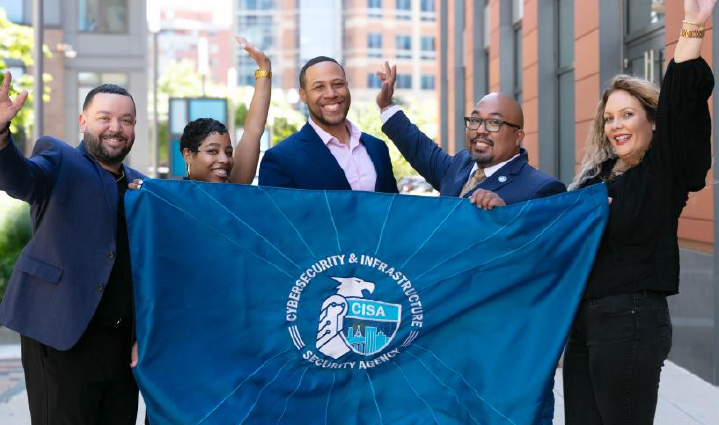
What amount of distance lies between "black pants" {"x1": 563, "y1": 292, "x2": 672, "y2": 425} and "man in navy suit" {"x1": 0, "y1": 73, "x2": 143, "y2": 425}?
1.87 m

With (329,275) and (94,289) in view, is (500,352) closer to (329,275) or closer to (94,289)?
(329,275)

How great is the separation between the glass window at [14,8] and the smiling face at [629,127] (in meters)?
36.1

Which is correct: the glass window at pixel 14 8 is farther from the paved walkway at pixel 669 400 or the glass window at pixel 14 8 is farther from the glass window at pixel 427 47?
the glass window at pixel 427 47

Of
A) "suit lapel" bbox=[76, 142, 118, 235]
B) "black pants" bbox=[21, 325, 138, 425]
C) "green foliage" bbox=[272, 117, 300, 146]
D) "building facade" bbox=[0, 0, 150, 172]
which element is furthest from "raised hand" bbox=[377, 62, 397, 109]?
"green foliage" bbox=[272, 117, 300, 146]

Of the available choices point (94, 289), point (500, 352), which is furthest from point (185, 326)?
point (500, 352)

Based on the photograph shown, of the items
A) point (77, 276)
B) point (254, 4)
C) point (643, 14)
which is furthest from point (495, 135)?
point (254, 4)

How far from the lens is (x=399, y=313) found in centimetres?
404

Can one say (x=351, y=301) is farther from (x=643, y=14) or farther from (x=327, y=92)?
(x=643, y=14)

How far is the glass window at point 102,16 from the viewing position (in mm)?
39656

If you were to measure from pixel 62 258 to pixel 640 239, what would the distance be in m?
2.24

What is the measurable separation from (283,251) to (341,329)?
1.29 feet

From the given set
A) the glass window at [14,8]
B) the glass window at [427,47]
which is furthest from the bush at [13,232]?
the glass window at [427,47]

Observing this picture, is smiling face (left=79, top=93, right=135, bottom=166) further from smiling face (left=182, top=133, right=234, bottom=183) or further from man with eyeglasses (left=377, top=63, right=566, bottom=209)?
man with eyeglasses (left=377, top=63, right=566, bottom=209)

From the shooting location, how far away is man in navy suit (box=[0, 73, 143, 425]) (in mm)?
3842
